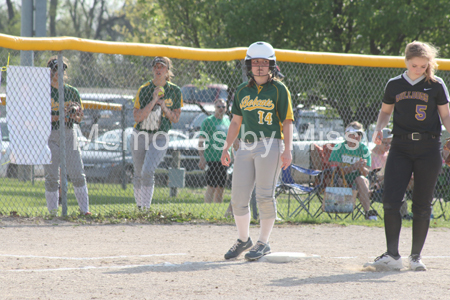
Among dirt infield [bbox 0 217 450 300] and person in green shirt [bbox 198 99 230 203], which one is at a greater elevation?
person in green shirt [bbox 198 99 230 203]

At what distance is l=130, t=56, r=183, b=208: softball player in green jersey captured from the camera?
7145 millimetres

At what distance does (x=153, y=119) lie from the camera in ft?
23.6

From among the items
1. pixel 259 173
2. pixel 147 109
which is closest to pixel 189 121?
pixel 147 109

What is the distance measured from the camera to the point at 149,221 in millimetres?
7211

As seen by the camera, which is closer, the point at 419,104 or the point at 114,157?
the point at 419,104

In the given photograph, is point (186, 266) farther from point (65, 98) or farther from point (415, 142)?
point (65, 98)

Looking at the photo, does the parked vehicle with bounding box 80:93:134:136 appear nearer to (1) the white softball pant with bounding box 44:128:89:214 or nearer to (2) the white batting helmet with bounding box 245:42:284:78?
(1) the white softball pant with bounding box 44:128:89:214

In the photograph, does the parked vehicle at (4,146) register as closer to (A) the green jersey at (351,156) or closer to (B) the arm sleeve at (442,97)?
(A) the green jersey at (351,156)

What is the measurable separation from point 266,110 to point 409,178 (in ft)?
4.45

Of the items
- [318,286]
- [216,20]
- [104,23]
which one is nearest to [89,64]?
[318,286]

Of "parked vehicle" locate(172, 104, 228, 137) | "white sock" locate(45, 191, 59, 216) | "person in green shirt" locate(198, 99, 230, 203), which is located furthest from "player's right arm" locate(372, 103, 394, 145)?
"parked vehicle" locate(172, 104, 228, 137)

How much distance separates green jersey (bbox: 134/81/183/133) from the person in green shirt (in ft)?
5.96

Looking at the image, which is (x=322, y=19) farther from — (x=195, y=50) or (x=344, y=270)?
(x=344, y=270)

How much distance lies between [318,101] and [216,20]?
23.0 ft
